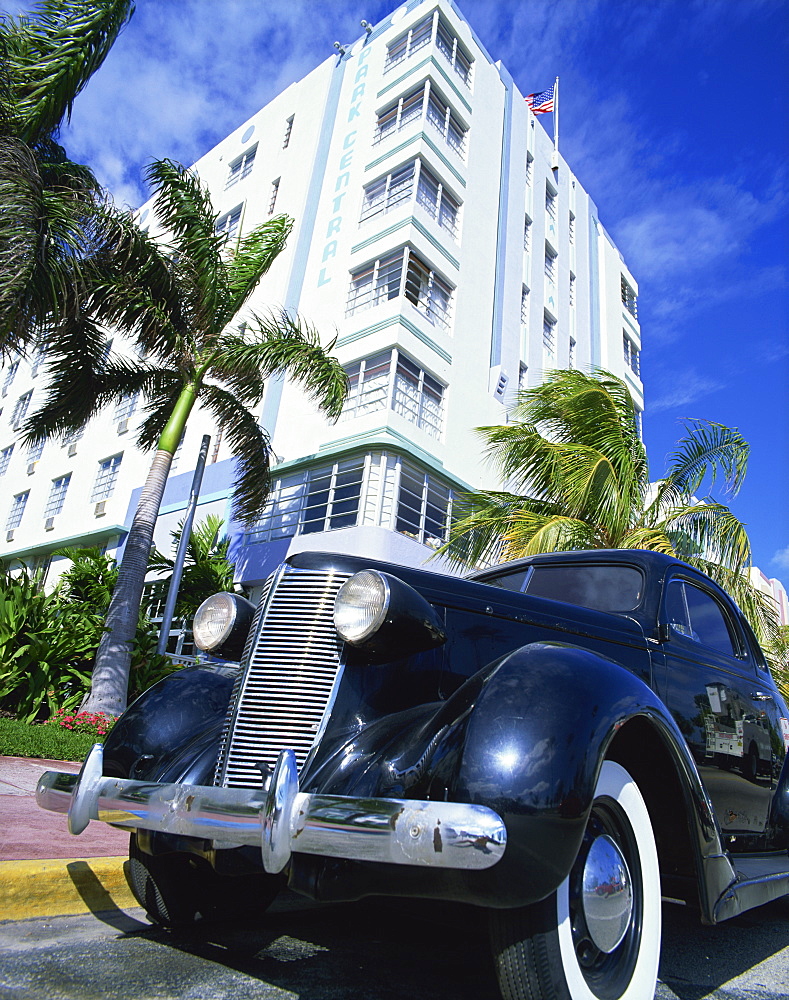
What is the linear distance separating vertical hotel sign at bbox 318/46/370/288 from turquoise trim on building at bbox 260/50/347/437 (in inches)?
23.6

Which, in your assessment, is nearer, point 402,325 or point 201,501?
point 402,325

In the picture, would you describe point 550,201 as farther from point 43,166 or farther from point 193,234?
point 43,166

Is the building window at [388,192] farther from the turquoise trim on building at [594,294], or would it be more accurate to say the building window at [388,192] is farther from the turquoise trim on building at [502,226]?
the turquoise trim on building at [594,294]

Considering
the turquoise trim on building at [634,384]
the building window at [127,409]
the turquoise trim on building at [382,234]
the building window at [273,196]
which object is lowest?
the building window at [127,409]

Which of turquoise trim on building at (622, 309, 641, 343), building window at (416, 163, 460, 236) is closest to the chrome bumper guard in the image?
building window at (416, 163, 460, 236)

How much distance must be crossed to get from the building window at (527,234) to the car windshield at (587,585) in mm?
20186

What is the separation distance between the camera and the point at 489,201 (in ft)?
65.5

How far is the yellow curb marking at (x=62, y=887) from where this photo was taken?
2.72 meters

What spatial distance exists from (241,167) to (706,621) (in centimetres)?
2508

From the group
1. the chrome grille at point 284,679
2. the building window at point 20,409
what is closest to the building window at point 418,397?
the chrome grille at point 284,679

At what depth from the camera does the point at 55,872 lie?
2852 millimetres

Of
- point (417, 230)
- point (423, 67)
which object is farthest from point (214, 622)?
point (423, 67)

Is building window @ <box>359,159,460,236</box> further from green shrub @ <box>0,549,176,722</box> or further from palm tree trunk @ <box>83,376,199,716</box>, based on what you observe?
green shrub @ <box>0,549,176,722</box>

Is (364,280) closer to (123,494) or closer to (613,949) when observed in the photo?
(123,494)
